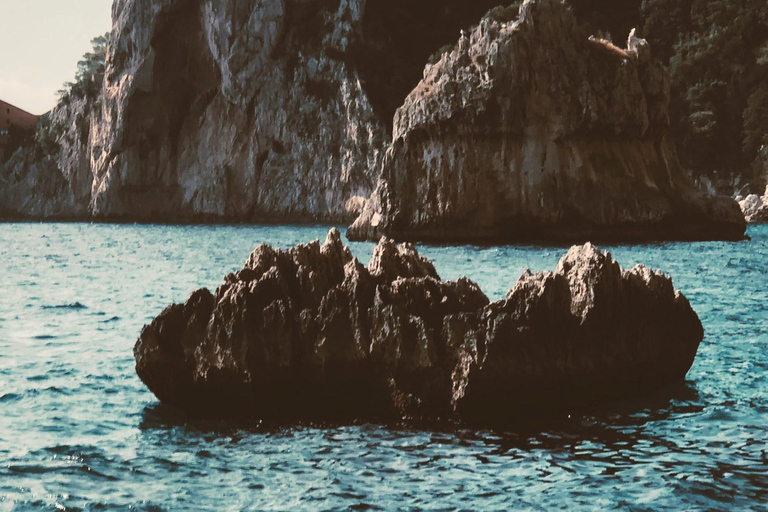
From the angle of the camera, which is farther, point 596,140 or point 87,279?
point 596,140

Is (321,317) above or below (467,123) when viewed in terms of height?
below

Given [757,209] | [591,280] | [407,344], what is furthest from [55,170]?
[591,280]

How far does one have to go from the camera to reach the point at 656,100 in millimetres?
47594

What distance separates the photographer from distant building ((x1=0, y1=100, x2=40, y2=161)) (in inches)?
5325

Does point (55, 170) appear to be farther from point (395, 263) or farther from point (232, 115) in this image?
point (395, 263)

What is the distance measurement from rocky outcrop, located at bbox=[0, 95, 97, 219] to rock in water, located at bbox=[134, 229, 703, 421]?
11071 cm

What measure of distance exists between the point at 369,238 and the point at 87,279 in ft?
69.6

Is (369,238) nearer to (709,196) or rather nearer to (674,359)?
(709,196)

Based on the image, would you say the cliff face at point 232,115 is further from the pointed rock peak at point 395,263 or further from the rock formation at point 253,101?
the pointed rock peak at point 395,263

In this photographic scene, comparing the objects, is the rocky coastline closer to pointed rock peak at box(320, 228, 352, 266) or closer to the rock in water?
pointed rock peak at box(320, 228, 352, 266)

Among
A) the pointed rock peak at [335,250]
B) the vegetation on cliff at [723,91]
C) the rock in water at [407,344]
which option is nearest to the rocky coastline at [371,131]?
the vegetation on cliff at [723,91]

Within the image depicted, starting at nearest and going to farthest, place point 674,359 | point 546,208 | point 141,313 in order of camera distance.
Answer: point 674,359 < point 141,313 < point 546,208

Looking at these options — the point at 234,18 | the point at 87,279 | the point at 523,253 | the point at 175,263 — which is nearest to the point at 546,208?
the point at 523,253

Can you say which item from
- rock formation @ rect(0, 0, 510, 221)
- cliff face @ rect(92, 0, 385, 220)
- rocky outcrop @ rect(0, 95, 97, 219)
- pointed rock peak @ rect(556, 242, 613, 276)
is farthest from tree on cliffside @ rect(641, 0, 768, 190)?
rocky outcrop @ rect(0, 95, 97, 219)
